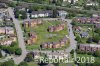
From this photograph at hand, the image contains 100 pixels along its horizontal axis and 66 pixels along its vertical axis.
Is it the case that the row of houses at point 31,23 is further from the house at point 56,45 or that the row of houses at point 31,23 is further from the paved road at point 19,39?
the house at point 56,45

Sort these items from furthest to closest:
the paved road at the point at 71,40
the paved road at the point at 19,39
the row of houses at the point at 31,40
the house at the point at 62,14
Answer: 1. the house at the point at 62,14
2. the row of houses at the point at 31,40
3. the paved road at the point at 71,40
4. the paved road at the point at 19,39

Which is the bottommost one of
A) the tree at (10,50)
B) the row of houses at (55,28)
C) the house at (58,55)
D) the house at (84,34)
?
the house at (58,55)

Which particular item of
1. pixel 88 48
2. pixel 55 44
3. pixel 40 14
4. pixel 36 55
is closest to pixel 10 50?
pixel 36 55

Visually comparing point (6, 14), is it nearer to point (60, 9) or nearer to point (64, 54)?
point (60, 9)

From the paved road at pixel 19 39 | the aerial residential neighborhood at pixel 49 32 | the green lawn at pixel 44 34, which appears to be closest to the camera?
the aerial residential neighborhood at pixel 49 32

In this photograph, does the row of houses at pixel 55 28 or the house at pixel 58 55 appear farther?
the row of houses at pixel 55 28

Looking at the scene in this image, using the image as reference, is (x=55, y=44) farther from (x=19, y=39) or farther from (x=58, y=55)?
(x=19, y=39)

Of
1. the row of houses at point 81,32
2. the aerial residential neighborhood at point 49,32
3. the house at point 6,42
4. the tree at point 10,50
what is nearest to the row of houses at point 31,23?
the aerial residential neighborhood at point 49,32

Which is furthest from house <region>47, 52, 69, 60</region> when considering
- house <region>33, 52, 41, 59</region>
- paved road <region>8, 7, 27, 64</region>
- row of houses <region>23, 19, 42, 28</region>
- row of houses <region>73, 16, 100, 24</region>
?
row of houses <region>73, 16, 100, 24</region>

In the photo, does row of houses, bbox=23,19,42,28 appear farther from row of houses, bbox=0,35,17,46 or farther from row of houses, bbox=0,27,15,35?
row of houses, bbox=0,35,17,46
